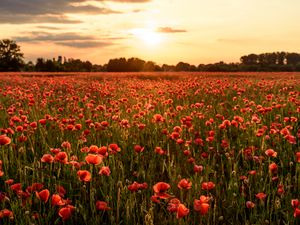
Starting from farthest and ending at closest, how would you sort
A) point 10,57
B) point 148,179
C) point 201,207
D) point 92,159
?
1. point 10,57
2. point 148,179
3. point 92,159
4. point 201,207

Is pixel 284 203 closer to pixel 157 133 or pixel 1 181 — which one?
pixel 157 133

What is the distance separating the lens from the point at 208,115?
628cm

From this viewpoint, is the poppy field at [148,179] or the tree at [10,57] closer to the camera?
the poppy field at [148,179]

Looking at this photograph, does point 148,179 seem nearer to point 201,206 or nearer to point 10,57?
point 201,206

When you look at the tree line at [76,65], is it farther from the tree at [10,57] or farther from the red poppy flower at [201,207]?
the red poppy flower at [201,207]

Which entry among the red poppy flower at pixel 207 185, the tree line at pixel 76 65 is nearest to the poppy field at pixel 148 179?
the red poppy flower at pixel 207 185

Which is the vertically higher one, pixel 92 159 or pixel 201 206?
pixel 92 159

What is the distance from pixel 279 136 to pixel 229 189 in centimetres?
173

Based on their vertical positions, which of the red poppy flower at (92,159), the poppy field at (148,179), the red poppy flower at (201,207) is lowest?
the poppy field at (148,179)

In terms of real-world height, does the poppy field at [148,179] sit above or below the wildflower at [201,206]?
below

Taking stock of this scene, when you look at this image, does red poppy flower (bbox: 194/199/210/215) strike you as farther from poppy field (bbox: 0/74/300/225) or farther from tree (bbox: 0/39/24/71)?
tree (bbox: 0/39/24/71)

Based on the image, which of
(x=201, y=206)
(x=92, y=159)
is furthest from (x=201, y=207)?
(x=92, y=159)

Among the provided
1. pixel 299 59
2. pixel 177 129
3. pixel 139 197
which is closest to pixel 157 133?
pixel 177 129

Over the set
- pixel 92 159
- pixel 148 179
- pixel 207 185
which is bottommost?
pixel 148 179
